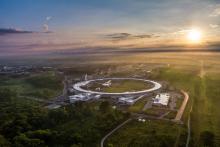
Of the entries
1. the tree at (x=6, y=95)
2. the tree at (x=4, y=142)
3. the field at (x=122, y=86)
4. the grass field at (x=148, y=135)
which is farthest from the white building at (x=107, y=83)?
the tree at (x=4, y=142)

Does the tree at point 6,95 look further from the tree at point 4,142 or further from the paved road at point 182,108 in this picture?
the paved road at point 182,108

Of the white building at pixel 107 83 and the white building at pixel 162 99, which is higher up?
the white building at pixel 107 83

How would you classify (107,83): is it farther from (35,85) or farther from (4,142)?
(4,142)

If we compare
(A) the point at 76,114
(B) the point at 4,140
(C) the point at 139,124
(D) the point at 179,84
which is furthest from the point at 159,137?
(D) the point at 179,84

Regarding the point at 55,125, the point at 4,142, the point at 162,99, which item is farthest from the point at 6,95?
the point at 162,99

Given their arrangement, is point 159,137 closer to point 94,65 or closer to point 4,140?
point 4,140

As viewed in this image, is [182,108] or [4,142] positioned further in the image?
[182,108]

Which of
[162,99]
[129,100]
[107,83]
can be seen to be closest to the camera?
[129,100]

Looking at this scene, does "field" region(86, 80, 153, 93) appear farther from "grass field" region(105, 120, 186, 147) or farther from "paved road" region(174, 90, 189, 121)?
"grass field" region(105, 120, 186, 147)
